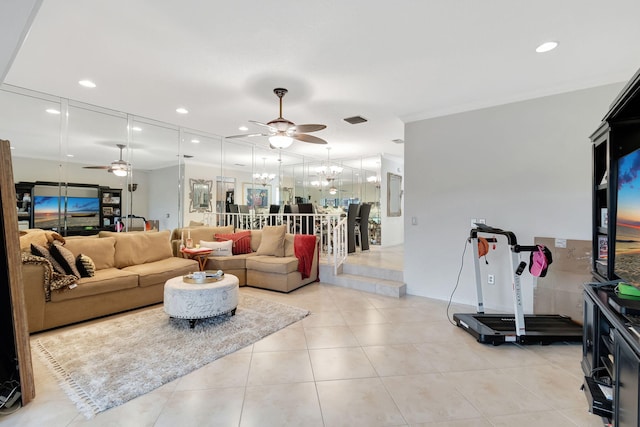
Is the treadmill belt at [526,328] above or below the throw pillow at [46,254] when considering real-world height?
below

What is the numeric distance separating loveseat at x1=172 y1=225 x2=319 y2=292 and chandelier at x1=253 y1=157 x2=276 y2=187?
8.65ft

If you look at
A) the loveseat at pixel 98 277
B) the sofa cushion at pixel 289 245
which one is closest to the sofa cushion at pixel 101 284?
the loveseat at pixel 98 277

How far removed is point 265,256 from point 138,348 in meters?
2.49

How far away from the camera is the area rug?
205 cm

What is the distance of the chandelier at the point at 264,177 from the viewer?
757 centimetres

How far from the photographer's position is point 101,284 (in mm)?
3266

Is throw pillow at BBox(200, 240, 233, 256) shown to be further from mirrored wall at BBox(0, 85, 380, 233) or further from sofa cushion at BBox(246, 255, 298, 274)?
mirrored wall at BBox(0, 85, 380, 233)

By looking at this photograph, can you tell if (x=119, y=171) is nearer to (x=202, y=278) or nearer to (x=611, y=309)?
(x=202, y=278)

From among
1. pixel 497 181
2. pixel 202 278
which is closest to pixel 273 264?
pixel 202 278

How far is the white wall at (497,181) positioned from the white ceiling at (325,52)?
261mm

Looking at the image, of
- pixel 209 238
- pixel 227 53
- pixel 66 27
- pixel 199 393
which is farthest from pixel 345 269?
pixel 66 27

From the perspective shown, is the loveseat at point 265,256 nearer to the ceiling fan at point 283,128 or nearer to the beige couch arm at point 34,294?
the ceiling fan at point 283,128

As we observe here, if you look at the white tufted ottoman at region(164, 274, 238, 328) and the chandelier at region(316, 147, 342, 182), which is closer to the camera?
the white tufted ottoman at region(164, 274, 238, 328)

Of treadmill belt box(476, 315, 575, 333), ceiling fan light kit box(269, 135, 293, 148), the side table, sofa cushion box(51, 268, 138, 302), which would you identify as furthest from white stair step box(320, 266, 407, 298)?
sofa cushion box(51, 268, 138, 302)
